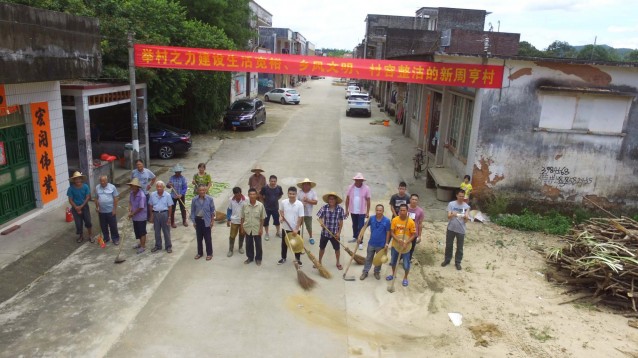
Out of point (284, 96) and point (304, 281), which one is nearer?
point (304, 281)

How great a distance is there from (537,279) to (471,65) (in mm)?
5193

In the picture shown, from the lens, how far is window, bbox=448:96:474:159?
521 inches

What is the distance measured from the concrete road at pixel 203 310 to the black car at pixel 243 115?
42.6ft

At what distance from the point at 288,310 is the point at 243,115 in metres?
16.9

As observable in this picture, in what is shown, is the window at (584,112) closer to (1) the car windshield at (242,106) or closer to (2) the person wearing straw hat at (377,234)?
(2) the person wearing straw hat at (377,234)

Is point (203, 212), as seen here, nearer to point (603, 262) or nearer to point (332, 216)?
point (332, 216)

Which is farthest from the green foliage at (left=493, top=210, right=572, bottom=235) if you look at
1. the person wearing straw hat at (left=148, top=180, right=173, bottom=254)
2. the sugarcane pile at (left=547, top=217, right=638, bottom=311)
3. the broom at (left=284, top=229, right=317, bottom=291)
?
the person wearing straw hat at (left=148, top=180, right=173, bottom=254)

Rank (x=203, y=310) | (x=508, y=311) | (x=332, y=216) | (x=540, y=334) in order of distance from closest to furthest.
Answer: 1. (x=540, y=334)
2. (x=203, y=310)
3. (x=508, y=311)
4. (x=332, y=216)

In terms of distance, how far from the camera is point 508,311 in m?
7.32

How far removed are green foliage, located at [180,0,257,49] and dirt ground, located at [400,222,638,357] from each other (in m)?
17.3

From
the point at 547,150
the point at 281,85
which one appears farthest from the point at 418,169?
the point at 281,85

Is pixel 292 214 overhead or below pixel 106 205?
overhead

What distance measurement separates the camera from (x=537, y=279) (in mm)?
8438

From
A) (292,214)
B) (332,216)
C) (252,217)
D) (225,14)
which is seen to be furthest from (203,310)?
(225,14)
